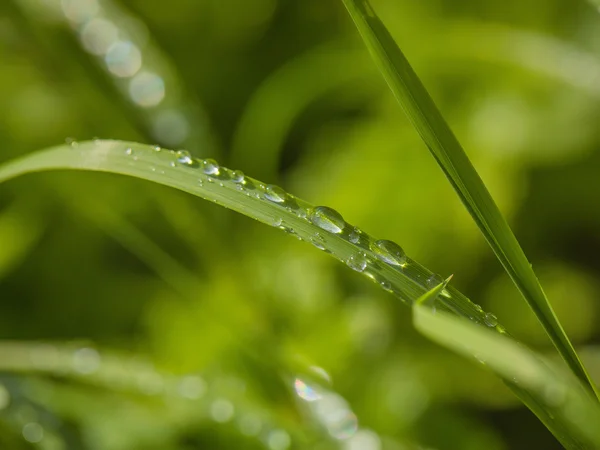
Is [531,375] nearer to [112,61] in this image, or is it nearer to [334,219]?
[334,219]

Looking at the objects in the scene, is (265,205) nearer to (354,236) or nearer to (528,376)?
(354,236)

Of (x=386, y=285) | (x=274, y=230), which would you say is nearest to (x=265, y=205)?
(x=386, y=285)

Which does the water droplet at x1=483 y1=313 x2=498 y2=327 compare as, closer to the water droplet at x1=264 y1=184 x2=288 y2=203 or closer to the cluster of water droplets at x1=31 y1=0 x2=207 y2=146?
the water droplet at x1=264 y1=184 x2=288 y2=203

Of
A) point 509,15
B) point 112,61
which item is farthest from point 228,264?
point 509,15

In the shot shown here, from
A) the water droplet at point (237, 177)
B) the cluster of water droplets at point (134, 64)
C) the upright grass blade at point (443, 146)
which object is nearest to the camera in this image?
the upright grass blade at point (443, 146)

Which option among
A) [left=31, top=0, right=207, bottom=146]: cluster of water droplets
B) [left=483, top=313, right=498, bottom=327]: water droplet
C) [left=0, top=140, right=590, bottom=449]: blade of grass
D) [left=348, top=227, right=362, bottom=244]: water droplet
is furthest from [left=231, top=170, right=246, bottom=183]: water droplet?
[left=31, top=0, right=207, bottom=146]: cluster of water droplets

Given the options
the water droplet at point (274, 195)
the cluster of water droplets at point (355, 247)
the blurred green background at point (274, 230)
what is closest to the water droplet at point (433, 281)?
the cluster of water droplets at point (355, 247)

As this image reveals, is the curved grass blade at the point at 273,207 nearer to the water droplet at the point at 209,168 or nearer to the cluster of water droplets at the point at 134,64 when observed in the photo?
the water droplet at the point at 209,168
